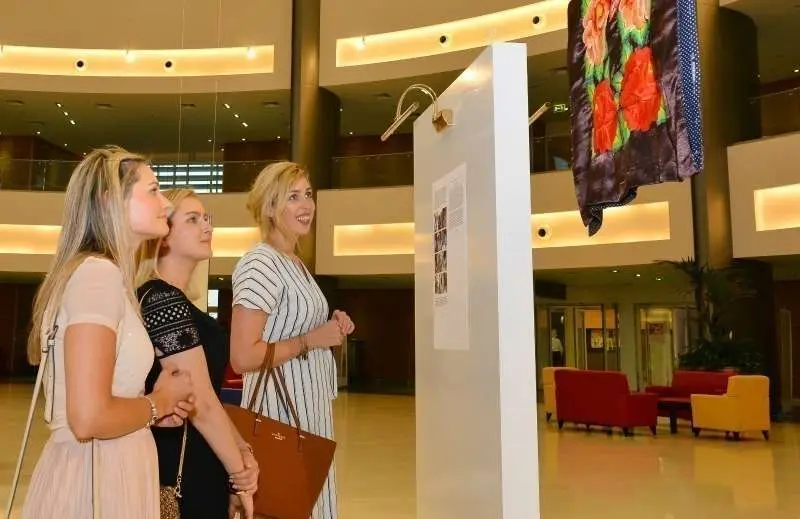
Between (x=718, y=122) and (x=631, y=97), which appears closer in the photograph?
(x=631, y=97)

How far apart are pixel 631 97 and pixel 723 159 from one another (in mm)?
9372

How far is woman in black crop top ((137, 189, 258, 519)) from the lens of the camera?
173 centimetres

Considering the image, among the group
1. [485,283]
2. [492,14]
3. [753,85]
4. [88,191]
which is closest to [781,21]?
[753,85]

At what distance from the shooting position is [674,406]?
9.71 m

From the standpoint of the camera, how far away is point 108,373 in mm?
1402

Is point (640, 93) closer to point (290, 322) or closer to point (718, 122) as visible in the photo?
point (290, 322)

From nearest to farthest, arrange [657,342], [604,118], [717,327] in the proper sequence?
[604,118]
[717,327]
[657,342]

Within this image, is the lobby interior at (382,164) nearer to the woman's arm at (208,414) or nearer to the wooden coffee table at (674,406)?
the wooden coffee table at (674,406)

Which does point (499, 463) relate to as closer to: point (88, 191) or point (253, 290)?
point (253, 290)

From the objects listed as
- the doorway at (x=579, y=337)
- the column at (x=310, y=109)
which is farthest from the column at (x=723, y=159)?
the column at (x=310, y=109)

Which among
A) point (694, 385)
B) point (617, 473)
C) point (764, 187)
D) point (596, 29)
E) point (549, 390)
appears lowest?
point (617, 473)

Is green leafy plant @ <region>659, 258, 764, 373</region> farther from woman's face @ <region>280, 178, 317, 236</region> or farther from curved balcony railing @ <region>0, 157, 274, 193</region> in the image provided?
woman's face @ <region>280, 178, 317, 236</region>

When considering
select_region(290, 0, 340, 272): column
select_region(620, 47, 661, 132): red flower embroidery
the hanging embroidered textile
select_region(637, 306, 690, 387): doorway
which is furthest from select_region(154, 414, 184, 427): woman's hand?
select_region(637, 306, 690, 387): doorway

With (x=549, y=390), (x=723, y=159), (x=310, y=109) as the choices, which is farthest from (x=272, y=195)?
(x=310, y=109)
